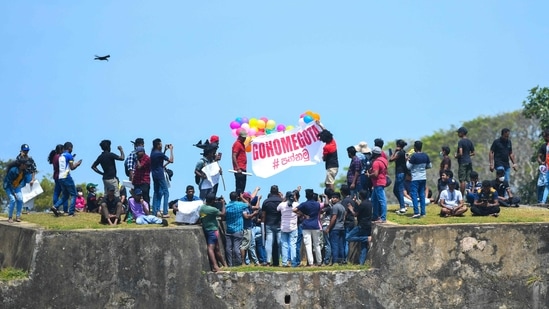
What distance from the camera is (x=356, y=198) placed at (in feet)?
85.5

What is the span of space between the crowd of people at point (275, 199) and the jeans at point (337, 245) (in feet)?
0.06

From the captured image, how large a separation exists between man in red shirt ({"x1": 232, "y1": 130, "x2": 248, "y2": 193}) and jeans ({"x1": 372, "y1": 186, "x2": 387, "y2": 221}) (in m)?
3.12

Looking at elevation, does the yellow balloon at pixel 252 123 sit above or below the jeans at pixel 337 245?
above

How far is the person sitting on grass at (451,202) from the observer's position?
82.5ft

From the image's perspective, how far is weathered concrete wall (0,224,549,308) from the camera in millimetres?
23453

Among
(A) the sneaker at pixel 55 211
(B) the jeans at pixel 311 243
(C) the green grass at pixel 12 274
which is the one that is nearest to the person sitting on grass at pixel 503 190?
(B) the jeans at pixel 311 243

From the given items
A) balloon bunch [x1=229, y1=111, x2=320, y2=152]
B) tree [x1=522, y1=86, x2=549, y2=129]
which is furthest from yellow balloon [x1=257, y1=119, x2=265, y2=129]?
tree [x1=522, y1=86, x2=549, y2=129]

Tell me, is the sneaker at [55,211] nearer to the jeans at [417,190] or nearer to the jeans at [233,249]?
the jeans at [233,249]

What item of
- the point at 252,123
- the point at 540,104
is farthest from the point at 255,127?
the point at 540,104

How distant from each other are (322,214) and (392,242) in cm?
161

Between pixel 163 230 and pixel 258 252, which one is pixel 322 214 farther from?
pixel 163 230

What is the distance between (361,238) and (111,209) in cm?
511

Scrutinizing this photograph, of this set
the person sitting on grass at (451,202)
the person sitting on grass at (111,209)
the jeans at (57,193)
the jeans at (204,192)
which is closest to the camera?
the person sitting on grass at (111,209)

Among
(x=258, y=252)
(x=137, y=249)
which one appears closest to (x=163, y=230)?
(x=137, y=249)
